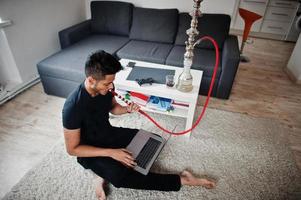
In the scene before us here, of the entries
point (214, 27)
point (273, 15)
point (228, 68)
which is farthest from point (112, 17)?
point (273, 15)

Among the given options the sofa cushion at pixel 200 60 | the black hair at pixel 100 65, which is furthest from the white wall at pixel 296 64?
the black hair at pixel 100 65

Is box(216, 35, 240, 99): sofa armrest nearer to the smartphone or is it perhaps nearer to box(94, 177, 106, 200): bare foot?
the smartphone

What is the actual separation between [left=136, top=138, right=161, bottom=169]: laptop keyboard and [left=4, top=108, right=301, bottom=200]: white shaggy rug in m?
0.17

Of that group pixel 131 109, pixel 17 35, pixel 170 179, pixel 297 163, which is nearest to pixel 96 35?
pixel 17 35

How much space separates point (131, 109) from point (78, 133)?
391 millimetres

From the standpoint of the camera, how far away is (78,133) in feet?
3.51

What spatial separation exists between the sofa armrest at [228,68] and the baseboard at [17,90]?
6.94 feet

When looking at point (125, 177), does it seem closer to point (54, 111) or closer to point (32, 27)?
point (54, 111)

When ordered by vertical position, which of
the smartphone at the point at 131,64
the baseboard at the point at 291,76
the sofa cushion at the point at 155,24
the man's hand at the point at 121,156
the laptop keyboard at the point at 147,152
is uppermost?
the sofa cushion at the point at 155,24

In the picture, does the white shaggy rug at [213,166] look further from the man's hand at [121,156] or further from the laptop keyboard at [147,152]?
the man's hand at [121,156]

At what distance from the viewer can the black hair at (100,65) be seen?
947 mm

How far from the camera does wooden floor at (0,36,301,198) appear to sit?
5.12ft

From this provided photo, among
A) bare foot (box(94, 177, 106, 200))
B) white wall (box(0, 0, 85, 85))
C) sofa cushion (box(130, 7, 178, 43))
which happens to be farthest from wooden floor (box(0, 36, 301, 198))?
sofa cushion (box(130, 7, 178, 43))

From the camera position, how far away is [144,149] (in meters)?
1.40
